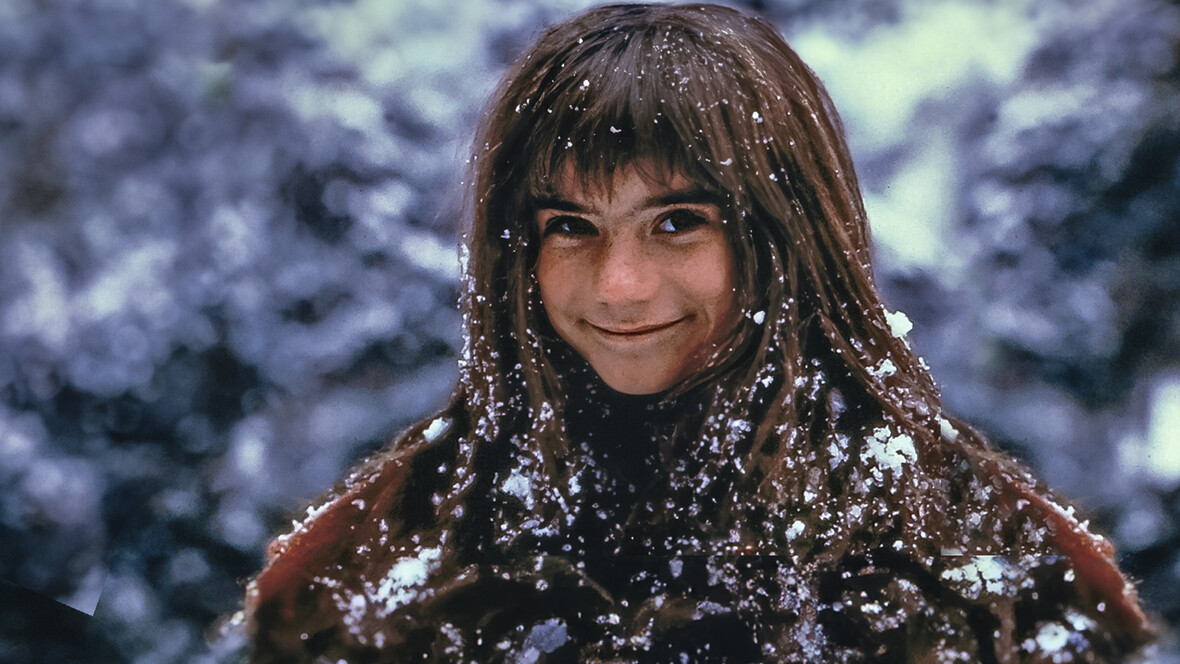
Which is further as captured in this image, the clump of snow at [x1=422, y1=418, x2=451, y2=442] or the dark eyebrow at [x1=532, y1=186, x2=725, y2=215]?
the clump of snow at [x1=422, y1=418, x2=451, y2=442]

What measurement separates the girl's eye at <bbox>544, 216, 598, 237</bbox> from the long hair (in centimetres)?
3

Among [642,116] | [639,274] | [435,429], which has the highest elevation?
[642,116]

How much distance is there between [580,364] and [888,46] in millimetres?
592

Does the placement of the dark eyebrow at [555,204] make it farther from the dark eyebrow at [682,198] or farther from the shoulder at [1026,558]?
the shoulder at [1026,558]

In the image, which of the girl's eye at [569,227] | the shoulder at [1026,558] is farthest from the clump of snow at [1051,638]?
the girl's eye at [569,227]

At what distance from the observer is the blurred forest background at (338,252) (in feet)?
3.99

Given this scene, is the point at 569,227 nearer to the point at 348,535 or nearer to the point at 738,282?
the point at 738,282

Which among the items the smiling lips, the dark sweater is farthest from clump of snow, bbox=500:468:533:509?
the smiling lips

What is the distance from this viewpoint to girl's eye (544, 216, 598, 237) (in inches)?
46.1

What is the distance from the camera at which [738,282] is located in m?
1.17

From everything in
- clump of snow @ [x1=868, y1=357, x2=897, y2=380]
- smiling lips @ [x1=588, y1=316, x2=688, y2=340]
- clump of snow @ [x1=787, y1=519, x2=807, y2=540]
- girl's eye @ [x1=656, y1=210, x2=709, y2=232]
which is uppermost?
girl's eye @ [x1=656, y1=210, x2=709, y2=232]

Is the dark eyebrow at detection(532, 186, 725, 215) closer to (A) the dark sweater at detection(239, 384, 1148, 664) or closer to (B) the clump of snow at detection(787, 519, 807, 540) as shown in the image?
(A) the dark sweater at detection(239, 384, 1148, 664)

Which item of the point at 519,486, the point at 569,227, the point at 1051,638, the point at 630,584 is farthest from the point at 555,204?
the point at 1051,638

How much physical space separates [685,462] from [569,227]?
1.14ft
